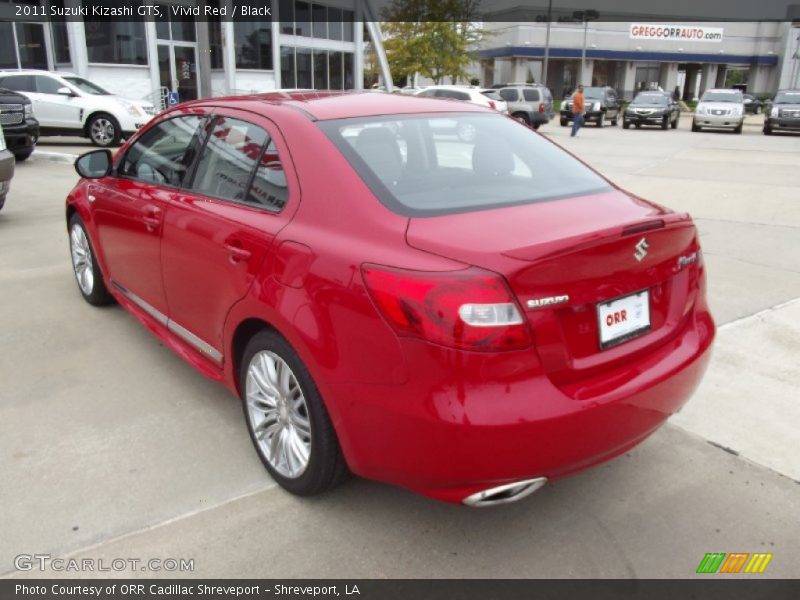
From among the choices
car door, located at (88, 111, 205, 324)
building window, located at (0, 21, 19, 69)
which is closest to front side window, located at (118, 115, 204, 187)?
car door, located at (88, 111, 205, 324)

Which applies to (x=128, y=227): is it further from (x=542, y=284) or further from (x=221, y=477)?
(x=542, y=284)

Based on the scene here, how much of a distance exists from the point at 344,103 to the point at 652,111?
91.6 feet

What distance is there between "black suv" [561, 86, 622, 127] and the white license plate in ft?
94.1

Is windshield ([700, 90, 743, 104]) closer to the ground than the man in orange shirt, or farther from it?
farther from it

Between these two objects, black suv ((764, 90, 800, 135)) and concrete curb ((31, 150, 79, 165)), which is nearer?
concrete curb ((31, 150, 79, 165))

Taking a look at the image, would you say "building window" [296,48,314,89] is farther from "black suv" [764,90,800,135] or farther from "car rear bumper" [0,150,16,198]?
"car rear bumper" [0,150,16,198]

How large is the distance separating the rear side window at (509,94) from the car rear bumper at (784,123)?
9412 millimetres

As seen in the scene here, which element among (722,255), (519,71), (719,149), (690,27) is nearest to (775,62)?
(690,27)

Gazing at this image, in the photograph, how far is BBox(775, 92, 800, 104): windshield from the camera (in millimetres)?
25266

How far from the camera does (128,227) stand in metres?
4.00

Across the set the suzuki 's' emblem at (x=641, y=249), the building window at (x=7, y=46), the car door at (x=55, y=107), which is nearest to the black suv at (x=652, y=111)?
the car door at (x=55, y=107)

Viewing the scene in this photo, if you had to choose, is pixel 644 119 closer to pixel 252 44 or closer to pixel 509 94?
pixel 509 94

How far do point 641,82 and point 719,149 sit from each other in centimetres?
4980

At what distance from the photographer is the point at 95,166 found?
4.41 meters
